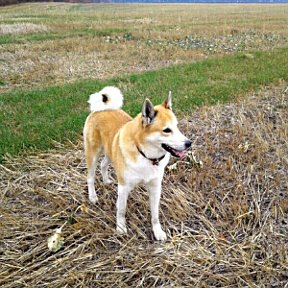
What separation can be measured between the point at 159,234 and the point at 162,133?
1.11 metres

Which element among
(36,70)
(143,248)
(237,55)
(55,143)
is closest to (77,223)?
(143,248)

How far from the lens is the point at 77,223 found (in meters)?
4.01

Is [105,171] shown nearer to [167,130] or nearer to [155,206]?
[155,206]

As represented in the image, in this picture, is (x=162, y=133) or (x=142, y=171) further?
(x=142, y=171)

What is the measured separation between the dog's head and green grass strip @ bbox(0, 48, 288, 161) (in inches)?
114

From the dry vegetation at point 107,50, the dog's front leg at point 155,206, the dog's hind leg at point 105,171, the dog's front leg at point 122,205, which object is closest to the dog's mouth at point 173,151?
the dog's front leg at point 155,206

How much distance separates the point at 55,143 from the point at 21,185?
47.7 inches

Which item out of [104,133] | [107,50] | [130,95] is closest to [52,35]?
[107,50]

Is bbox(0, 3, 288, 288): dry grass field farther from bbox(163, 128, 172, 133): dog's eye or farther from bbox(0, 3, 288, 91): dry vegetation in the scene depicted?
bbox(0, 3, 288, 91): dry vegetation

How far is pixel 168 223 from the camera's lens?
4098mm

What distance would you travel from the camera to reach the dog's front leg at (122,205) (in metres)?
3.65

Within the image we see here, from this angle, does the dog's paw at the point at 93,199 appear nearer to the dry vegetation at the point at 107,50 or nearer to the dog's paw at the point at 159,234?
the dog's paw at the point at 159,234

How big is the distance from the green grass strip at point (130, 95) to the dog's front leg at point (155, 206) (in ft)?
8.36

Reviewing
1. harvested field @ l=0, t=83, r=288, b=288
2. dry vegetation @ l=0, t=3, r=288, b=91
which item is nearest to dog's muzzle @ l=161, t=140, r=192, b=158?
harvested field @ l=0, t=83, r=288, b=288
